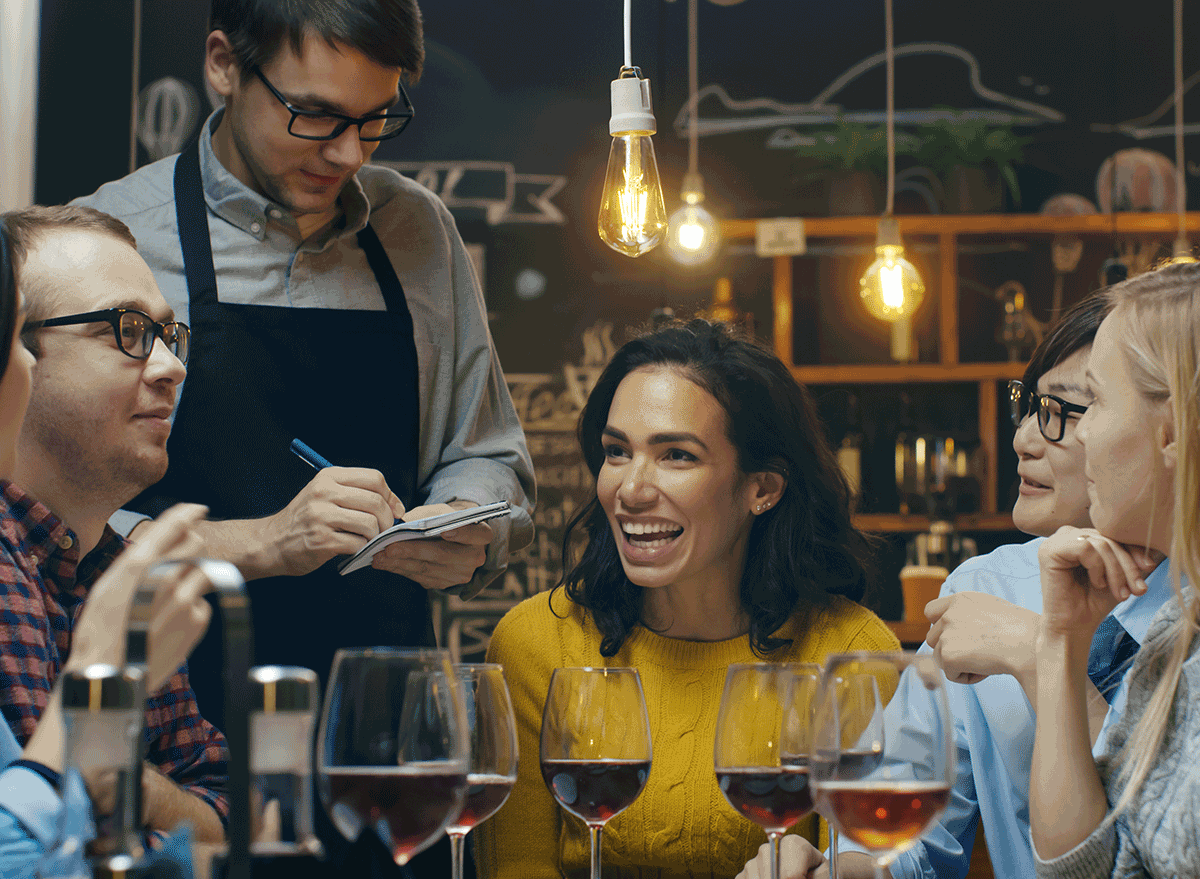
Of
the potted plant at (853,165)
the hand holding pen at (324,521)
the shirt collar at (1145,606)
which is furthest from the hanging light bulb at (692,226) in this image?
the shirt collar at (1145,606)

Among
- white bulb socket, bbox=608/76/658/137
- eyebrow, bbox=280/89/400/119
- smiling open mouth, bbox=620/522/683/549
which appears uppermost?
eyebrow, bbox=280/89/400/119

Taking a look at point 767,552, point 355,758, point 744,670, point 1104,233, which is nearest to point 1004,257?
point 1104,233

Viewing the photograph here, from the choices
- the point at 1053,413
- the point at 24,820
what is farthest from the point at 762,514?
the point at 24,820

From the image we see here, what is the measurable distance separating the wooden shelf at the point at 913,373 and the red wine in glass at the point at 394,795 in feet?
11.2

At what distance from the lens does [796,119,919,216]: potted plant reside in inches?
163

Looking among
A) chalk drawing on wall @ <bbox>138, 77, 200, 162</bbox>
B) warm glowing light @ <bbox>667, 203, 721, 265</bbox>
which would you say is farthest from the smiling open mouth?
chalk drawing on wall @ <bbox>138, 77, 200, 162</bbox>

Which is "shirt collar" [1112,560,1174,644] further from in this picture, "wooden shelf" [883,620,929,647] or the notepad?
"wooden shelf" [883,620,929,647]

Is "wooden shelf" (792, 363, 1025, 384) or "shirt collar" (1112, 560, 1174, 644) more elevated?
"wooden shelf" (792, 363, 1025, 384)

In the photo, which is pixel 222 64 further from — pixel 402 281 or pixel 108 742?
pixel 108 742

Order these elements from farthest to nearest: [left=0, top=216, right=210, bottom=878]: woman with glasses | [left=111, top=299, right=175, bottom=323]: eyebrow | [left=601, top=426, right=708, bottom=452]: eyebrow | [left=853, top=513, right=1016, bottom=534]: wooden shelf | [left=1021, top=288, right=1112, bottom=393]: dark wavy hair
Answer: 1. [left=853, top=513, right=1016, bottom=534]: wooden shelf
2. [left=601, top=426, right=708, bottom=452]: eyebrow
3. [left=1021, top=288, right=1112, bottom=393]: dark wavy hair
4. [left=111, top=299, right=175, bottom=323]: eyebrow
5. [left=0, top=216, right=210, bottom=878]: woman with glasses

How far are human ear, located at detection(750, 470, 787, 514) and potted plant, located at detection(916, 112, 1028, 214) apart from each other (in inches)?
97.8

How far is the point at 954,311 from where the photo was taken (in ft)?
13.7

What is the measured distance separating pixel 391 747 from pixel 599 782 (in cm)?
31

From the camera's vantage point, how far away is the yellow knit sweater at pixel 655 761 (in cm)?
159
